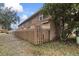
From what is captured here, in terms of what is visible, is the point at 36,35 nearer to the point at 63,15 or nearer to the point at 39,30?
the point at 39,30

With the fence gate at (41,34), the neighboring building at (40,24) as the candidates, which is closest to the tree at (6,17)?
the neighboring building at (40,24)

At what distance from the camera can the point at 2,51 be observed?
5.25m

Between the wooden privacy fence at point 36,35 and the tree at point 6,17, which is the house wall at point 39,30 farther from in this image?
the tree at point 6,17

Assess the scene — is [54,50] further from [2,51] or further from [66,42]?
[2,51]

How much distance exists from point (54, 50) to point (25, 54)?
0.43 meters

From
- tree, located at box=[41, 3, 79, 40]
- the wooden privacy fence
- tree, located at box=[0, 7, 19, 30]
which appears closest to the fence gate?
the wooden privacy fence

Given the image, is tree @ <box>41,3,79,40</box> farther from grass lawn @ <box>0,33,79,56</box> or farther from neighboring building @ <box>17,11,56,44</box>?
grass lawn @ <box>0,33,79,56</box>

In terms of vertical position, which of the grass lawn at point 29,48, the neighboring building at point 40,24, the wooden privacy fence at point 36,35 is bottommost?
the grass lawn at point 29,48

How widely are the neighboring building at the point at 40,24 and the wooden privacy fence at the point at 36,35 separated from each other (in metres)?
0.04

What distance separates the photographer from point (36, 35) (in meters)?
5.33

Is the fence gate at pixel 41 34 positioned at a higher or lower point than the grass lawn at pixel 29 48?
higher

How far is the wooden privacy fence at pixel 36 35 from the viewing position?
5318 millimetres

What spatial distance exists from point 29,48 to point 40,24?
1.29ft

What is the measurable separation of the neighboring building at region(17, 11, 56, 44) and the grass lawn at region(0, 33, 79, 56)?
158 millimetres
